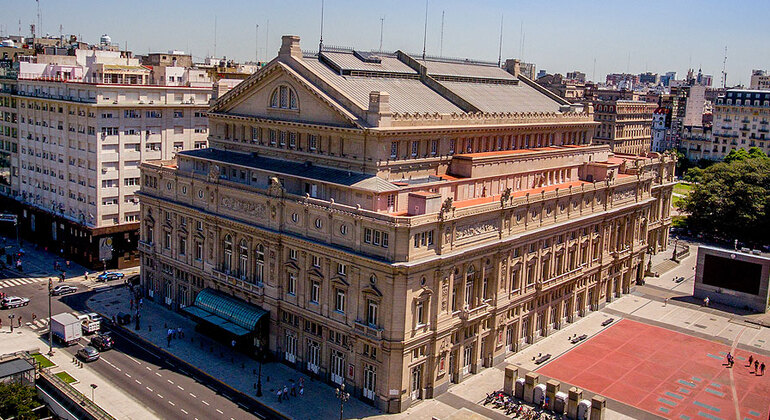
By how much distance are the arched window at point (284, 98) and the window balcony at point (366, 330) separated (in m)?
30.8

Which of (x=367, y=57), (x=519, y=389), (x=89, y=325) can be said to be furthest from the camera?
(x=367, y=57)

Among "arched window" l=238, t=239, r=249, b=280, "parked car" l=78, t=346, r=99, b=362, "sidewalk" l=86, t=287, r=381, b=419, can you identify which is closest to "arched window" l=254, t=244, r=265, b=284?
"arched window" l=238, t=239, r=249, b=280

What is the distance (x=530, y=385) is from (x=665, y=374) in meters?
21.0

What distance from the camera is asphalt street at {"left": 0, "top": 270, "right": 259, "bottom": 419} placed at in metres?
71.3

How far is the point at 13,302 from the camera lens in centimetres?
9831

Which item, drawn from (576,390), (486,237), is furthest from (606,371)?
(486,237)

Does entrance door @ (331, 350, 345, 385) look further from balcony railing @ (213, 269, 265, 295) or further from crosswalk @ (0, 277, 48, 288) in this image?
crosswalk @ (0, 277, 48, 288)

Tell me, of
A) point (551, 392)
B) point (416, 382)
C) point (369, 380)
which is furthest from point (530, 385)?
point (369, 380)

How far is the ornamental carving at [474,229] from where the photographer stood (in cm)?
7648

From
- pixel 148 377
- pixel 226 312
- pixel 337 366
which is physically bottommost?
pixel 148 377

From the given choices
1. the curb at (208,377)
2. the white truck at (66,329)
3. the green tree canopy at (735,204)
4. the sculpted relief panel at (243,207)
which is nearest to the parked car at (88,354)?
the white truck at (66,329)

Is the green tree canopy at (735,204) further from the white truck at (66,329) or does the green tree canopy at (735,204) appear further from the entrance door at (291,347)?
the white truck at (66,329)

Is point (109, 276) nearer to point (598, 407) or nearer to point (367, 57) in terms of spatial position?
point (367, 57)

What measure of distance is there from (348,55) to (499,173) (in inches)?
1051
